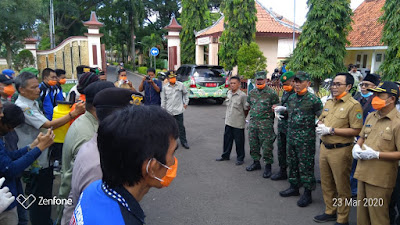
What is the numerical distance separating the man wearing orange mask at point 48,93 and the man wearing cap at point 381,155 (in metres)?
4.49

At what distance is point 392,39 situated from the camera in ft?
26.0

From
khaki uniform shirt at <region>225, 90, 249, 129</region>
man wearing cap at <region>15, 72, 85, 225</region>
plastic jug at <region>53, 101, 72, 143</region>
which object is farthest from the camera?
khaki uniform shirt at <region>225, 90, 249, 129</region>

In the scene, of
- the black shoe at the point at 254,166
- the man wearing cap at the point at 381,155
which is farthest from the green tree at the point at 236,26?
the man wearing cap at the point at 381,155

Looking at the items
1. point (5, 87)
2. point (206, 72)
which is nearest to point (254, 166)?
point (5, 87)

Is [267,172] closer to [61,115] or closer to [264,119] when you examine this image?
[264,119]

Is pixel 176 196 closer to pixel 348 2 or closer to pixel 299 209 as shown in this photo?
pixel 299 209

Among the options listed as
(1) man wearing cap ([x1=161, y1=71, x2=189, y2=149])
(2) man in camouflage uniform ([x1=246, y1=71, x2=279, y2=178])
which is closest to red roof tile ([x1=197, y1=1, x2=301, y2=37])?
(1) man wearing cap ([x1=161, y1=71, x2=189, y2=149])

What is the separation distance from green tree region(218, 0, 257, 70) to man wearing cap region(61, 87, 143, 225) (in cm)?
1417

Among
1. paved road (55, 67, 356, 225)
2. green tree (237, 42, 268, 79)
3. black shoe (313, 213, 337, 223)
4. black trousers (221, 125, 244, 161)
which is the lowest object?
paved road (55, 67, 356, 225)

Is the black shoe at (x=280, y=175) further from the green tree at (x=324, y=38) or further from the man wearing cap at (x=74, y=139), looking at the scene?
the green tree at (x=324, y=38)

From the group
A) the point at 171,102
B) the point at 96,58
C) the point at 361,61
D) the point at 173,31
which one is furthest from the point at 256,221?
the point at 361,61

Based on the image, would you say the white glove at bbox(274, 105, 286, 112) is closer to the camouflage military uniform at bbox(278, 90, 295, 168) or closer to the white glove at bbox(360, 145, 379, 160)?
the camouflage military uniform at bbox(278, 90, 295, 168)

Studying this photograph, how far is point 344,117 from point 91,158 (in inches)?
115

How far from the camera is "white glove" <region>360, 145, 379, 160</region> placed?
2.97 m
